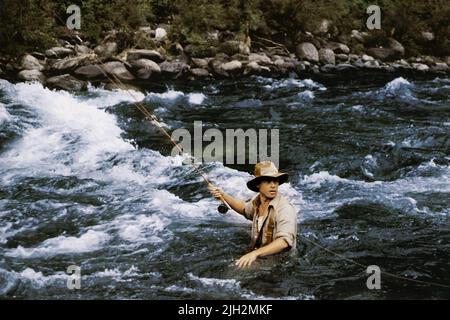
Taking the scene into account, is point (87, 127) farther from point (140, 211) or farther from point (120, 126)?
point (140, 211)

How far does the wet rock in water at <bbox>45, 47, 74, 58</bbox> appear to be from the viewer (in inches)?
552

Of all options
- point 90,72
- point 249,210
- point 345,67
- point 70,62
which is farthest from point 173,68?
point 249,210

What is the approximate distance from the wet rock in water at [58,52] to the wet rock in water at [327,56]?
→ 25.5ft

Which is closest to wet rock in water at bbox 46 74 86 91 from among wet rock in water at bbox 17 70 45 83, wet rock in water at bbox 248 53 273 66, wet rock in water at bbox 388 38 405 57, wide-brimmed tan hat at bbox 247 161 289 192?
wet rock in water at bbox 17 70 45 83

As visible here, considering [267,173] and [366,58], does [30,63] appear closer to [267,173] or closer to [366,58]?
[267,173]

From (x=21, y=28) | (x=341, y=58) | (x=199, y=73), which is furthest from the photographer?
(x=341, y=58)

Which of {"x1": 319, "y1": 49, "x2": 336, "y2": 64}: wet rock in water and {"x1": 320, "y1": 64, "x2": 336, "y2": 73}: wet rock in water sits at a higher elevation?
{"x1": 319, "y1": 49, "x2": 336, "y2": 64}: wet rock in water

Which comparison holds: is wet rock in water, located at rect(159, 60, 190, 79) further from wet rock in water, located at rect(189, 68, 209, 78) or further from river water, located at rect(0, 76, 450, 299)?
river water, located at rect(0, 76, 450, 299)

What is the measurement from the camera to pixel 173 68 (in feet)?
48.2

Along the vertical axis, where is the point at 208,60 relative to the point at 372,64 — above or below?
below

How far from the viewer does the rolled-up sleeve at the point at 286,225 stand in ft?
16.0

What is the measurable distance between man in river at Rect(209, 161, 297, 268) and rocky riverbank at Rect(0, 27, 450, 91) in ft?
28.1

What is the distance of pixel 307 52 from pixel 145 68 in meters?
5.63

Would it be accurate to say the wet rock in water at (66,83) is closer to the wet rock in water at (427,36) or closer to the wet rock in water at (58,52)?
the wet rock in water at (58,52)
